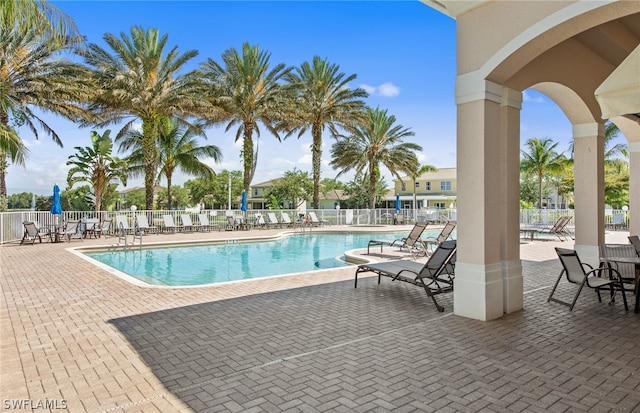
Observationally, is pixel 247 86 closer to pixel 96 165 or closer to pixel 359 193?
pixel 96 165

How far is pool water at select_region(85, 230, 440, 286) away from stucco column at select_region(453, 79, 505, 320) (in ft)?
19.4

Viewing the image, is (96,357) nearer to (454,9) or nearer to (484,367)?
(484,367)

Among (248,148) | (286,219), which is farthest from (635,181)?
(248,148)

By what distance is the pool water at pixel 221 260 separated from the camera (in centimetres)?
1010

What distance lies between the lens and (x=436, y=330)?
15.9 feet

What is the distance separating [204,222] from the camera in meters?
21.6

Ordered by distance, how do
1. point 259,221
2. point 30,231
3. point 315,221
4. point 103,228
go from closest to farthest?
point 30,231
point 103,228
point 259,221
point 315,221

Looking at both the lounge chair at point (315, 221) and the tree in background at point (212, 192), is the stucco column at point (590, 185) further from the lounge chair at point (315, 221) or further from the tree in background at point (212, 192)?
the tree in background at point (212, 192)

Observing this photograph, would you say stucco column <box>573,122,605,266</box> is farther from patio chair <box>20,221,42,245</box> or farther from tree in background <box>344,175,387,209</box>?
tree in background <box>344,175,387,209</box>

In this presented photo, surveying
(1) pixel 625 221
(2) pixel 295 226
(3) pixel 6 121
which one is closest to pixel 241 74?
(2) pixel 295 226

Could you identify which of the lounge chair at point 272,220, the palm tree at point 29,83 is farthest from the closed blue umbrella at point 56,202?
the lounge chair at point 272,220

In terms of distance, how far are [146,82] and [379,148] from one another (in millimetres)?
16219

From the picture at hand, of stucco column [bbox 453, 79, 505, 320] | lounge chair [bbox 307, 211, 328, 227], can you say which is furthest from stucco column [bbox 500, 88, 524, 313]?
lounge chair [bbox 307, 211, 328, 227]

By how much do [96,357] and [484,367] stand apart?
388 cm
